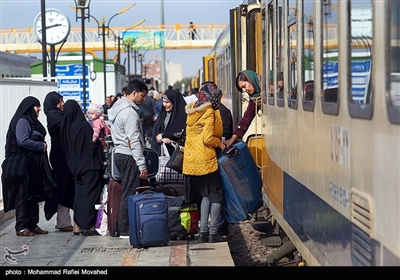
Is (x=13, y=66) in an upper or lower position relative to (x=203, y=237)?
upper

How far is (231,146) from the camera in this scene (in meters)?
9.23

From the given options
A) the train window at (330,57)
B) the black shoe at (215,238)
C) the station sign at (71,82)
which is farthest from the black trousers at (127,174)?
the station sign at (71,82)

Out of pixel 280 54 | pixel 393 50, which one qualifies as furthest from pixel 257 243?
pixel 393 50

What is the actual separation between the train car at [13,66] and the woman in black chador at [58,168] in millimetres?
19618

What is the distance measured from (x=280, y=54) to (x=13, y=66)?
27.8 metres

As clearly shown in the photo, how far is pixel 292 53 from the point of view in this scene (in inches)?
271

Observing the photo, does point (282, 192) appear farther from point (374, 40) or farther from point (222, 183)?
point (374, 40)

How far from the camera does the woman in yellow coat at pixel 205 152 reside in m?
8.83

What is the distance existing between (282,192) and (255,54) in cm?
424

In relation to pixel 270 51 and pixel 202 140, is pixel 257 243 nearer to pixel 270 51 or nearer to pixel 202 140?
pixel 202 140

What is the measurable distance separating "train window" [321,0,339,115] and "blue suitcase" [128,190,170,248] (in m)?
3.99

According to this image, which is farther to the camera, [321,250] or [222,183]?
[222,183]

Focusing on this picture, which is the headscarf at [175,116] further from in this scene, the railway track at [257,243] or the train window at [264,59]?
the train window at [264,59]
